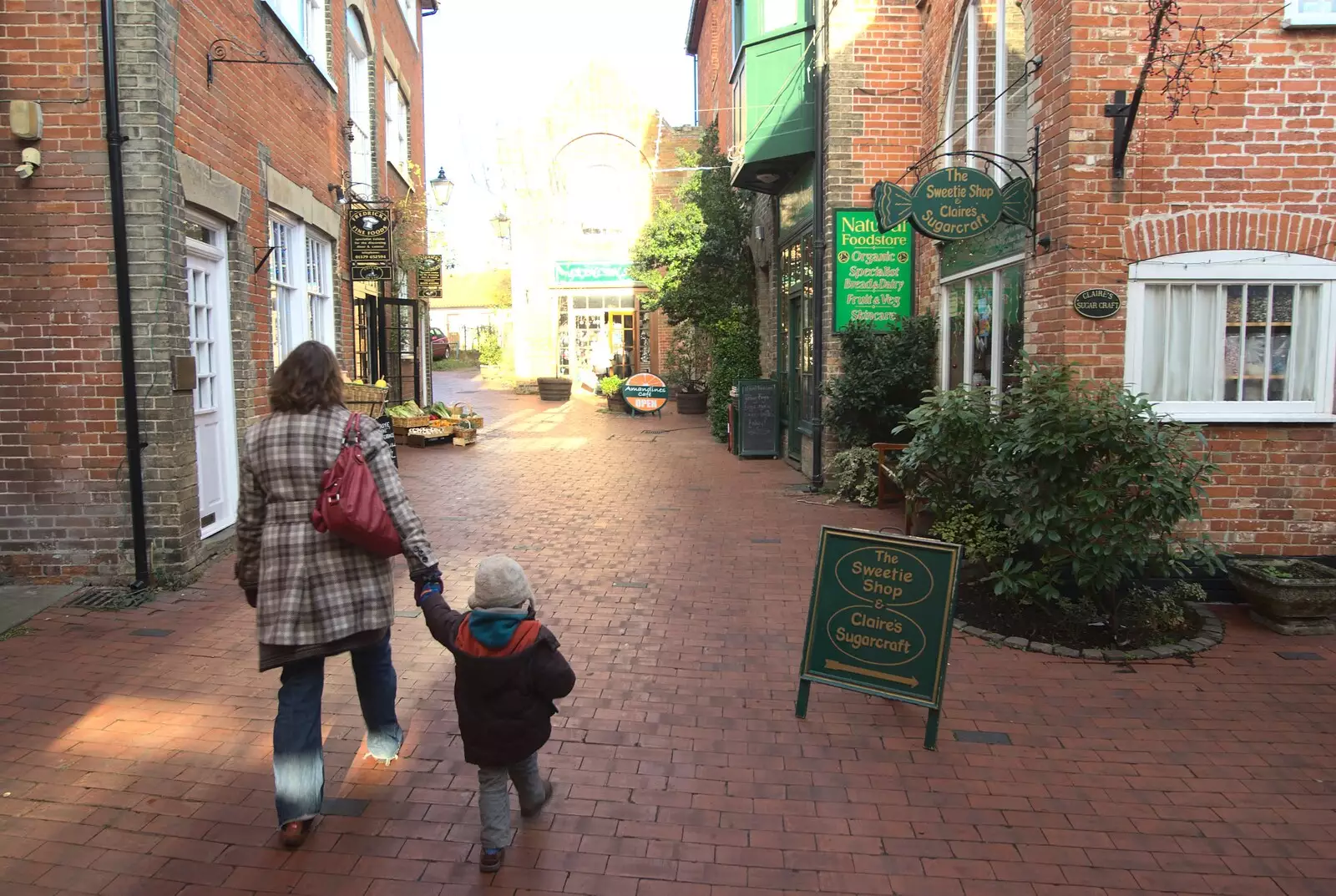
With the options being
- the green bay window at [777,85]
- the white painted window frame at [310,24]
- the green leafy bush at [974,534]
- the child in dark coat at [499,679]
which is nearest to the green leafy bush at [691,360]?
the green bay window at [777,85]

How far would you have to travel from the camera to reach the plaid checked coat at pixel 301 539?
3.34 m

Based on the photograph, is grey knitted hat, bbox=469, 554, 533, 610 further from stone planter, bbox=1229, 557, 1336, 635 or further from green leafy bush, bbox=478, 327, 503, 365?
green leafy bush, bbox=478, 327, 503, 365

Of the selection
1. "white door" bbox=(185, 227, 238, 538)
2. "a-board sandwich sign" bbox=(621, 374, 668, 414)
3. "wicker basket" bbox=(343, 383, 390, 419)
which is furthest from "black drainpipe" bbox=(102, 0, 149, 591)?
"a-board sandwich sign" bbox=(621, 374, 668, 414)

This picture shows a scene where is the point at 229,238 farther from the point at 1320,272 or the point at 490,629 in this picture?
the point at 1320,272

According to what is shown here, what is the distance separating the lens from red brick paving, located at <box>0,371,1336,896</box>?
3223 millimetres

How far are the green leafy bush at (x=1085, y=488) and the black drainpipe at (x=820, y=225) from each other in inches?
174

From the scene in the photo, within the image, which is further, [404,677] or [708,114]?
[708,114]

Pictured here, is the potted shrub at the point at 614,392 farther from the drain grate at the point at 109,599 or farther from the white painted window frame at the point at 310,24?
the drain grate at the point at 109,599

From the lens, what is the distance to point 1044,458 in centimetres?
538

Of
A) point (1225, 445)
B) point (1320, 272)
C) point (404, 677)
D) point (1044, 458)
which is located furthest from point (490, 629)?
point (1320, 272)

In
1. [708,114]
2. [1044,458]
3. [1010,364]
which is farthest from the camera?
[708,114]

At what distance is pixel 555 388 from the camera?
24.7 metres

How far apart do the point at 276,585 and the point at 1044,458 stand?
4.11 metres

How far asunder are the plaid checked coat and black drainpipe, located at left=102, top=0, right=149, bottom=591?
11.1 feet
